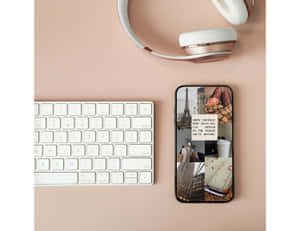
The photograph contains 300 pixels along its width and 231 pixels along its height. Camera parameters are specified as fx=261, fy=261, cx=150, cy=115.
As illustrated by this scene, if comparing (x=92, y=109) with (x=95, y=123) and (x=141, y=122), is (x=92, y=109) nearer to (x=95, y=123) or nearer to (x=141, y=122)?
(x=95, y=123)

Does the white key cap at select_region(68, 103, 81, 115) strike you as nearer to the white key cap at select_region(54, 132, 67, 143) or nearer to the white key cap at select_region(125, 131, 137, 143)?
the white key cap at select_region(54, 132, 67, 143)

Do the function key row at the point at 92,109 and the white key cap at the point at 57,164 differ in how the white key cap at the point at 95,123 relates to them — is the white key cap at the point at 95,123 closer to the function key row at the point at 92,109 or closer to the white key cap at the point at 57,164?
the function key row at the point at 92,109

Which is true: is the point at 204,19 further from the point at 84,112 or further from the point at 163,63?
the point at 84,112

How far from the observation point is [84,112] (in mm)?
1067

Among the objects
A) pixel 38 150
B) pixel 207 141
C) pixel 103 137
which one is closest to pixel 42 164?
pixel 38 150

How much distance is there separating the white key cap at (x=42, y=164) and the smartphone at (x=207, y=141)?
1.75 ft

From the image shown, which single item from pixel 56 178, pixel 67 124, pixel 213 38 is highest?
pixel 213 38

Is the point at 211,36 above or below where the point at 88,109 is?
above

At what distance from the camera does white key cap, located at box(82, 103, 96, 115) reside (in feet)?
3.49

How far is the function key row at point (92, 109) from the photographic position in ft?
3.48

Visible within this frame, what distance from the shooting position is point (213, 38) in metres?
0.95

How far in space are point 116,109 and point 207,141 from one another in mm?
392

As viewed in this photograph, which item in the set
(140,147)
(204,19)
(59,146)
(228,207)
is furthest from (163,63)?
(228,207)

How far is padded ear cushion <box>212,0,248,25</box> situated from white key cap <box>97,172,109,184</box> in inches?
31.0
